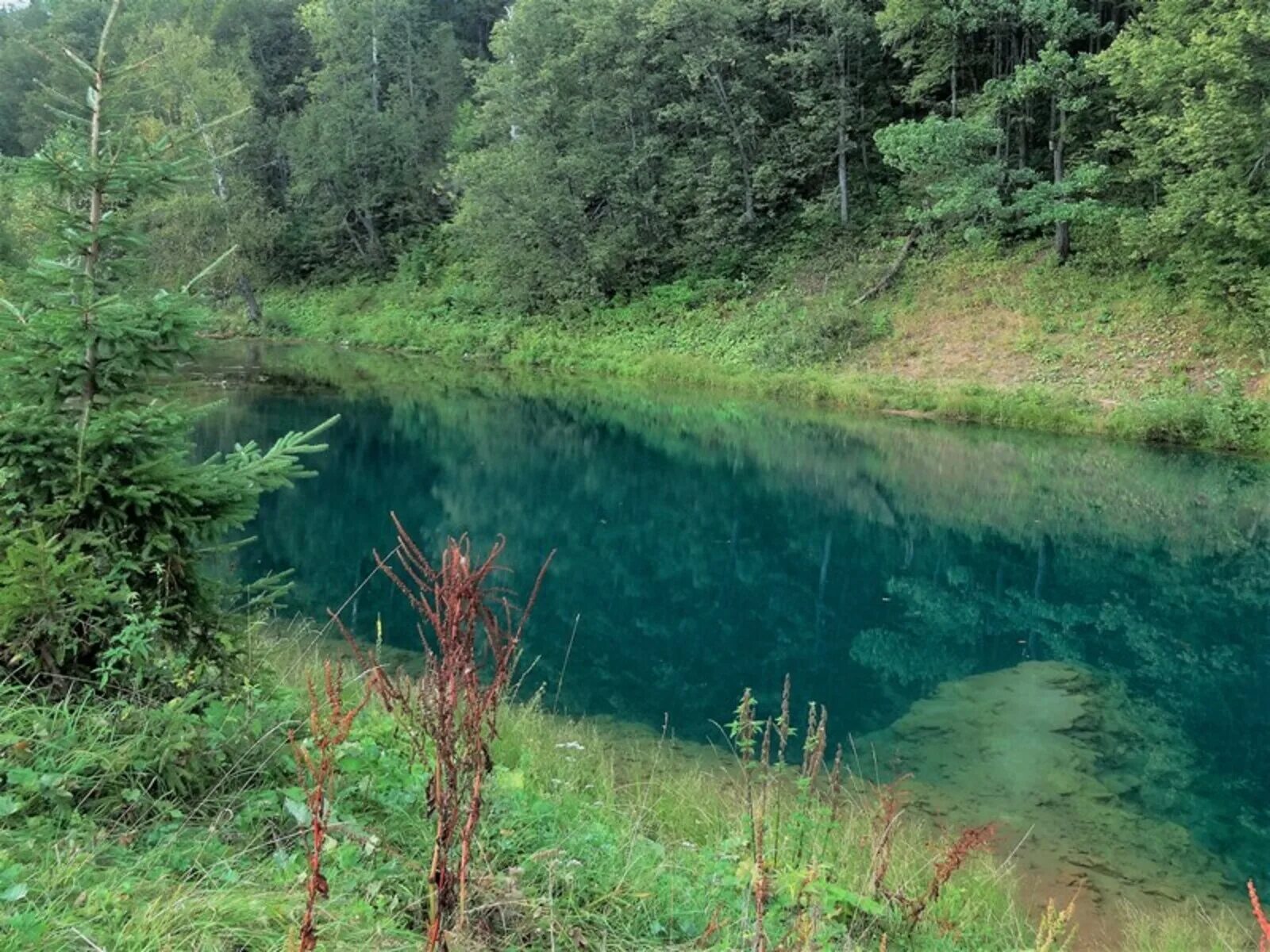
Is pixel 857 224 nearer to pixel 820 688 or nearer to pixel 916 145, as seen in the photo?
pixel 916 145

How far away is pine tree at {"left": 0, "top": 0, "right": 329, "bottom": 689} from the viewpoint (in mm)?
4039

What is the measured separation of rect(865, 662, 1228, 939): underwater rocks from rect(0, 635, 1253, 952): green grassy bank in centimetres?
61

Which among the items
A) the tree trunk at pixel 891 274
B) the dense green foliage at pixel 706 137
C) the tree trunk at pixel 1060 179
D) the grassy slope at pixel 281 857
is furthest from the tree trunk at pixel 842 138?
the grassy slope at pixel 281 857

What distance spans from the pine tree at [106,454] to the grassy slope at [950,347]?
1848 cm

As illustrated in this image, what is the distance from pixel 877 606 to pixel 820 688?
9.28 feet

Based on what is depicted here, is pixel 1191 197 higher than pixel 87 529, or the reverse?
pixel 1191 197

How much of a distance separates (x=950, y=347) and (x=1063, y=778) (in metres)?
18.7

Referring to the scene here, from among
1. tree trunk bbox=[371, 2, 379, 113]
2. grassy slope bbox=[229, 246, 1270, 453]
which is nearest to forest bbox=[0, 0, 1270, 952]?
grassy slope bbox=[229, 246, 1270, 453]

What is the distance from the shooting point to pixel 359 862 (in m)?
3.22

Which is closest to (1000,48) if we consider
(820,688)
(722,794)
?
(820,688)

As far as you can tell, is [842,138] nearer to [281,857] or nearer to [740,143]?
[740,143]

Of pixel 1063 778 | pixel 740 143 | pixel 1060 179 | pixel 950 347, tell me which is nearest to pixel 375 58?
pixel 740 143

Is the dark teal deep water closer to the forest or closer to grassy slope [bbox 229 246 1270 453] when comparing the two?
the forest

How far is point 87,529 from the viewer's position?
14.5 feet
